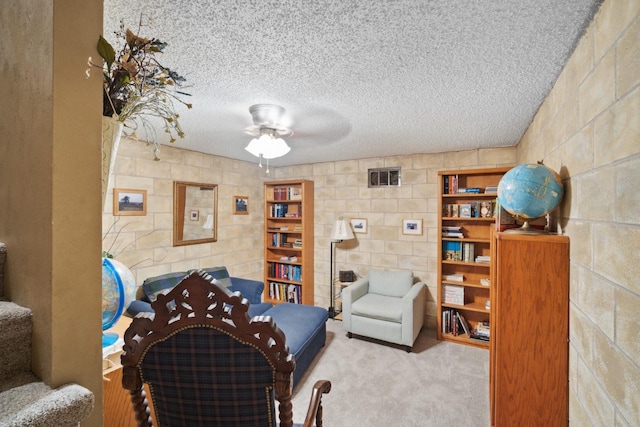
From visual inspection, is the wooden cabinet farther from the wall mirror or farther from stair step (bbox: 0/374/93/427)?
the wall mirror

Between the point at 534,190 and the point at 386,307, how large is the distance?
89.1 inches

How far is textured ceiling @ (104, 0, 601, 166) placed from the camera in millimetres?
1038

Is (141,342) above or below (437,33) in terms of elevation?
below

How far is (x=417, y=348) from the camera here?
3168mm

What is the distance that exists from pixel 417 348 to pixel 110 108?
138 inches

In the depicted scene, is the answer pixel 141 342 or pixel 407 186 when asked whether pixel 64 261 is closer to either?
pixel 141 342

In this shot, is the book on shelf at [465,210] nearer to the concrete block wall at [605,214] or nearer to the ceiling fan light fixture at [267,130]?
the concrete block wall at [605,214]

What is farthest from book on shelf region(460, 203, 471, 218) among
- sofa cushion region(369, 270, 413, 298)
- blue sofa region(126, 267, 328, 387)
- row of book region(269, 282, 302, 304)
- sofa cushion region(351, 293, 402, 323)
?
row of book region(269, 282, 302, 304)

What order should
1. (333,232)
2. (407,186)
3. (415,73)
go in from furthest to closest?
(333,232), (407,186), (415,73)

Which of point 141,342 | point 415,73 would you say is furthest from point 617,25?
point 141,342

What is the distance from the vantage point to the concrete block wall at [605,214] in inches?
32.2

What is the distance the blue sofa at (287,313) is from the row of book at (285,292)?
90 centimetres

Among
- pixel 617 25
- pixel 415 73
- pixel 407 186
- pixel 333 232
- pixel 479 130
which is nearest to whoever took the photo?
pixel 617 25

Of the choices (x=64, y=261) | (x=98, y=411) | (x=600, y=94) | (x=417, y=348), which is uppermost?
(x=600, y=94)
